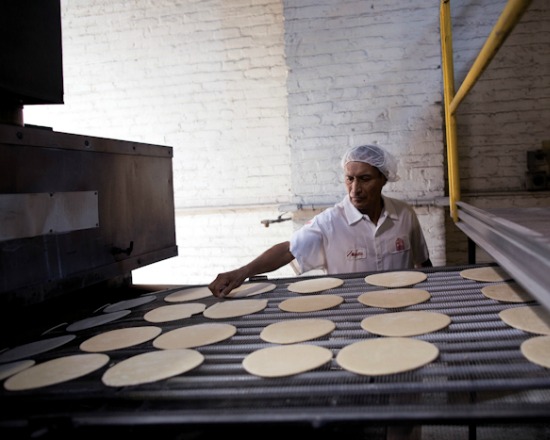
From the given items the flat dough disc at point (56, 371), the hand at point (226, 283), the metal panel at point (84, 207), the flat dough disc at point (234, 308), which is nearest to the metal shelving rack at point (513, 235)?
the flat dough disc at point (234, 308)

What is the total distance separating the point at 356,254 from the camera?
8.23 feet

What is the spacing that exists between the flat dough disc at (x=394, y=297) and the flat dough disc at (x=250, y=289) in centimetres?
41

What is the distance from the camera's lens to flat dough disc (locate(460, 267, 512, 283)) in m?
1.51

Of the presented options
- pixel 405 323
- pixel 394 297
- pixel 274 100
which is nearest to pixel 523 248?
pixel 405 323

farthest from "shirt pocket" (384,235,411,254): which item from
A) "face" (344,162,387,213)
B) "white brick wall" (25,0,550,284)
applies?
"white brick wall" (25,0,550,284)

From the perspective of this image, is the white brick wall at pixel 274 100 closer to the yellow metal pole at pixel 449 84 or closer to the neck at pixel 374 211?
the neck at pixel 374 211

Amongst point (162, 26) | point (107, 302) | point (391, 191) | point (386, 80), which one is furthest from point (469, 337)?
point (162, 26)

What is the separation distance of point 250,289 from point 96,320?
1.88 ft

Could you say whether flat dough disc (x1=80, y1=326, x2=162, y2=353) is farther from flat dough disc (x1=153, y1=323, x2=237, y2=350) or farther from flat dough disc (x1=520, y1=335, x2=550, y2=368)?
flat dough disc (x1=520, y1=335, x2=550, y2=368)

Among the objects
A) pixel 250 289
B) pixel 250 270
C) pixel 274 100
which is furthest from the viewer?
pixel 274 100

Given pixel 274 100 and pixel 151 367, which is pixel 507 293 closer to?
pixel 151 367

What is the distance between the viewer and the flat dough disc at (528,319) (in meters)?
1.06

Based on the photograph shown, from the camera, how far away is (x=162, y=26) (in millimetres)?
3939

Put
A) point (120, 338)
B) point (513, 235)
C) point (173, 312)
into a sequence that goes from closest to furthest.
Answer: point (513, 235) → point (120, 338) → point (173, 312)
